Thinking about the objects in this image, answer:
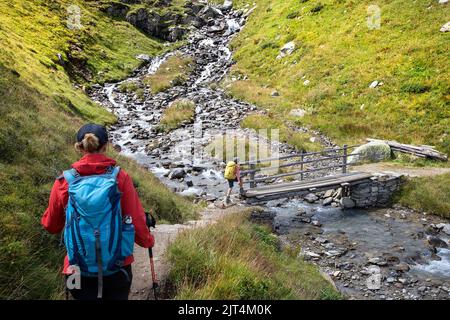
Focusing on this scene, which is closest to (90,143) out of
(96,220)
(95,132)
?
(95,132)

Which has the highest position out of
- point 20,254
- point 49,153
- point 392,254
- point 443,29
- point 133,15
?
point 133,15

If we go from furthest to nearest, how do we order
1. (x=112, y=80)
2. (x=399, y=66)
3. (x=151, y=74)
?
(x=151, y=74), (x=112, y=80), (x=399, y=66)

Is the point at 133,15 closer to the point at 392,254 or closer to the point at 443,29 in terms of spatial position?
the point at 443,29

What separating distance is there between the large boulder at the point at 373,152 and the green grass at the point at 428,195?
150 inches

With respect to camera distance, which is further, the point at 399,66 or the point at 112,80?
the point at 112,80

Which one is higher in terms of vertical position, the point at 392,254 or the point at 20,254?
the point at 20,254

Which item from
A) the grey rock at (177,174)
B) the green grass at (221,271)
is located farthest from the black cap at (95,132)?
the grey rock at (177,174)

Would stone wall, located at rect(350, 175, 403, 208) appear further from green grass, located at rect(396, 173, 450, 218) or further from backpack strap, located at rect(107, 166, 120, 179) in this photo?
backpack strap, located at rect(107, 166, 120, 179)

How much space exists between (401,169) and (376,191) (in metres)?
2.94

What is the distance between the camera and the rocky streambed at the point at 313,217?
41.0 ft

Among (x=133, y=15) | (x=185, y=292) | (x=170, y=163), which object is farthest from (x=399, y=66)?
(x=133, y=15)

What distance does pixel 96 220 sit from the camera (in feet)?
13.3
